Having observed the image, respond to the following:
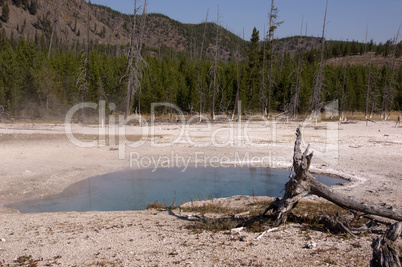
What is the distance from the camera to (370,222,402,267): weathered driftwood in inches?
182

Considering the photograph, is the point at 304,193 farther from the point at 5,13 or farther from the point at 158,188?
the point at 5,13

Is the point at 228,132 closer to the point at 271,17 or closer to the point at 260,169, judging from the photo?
the point at 260,169

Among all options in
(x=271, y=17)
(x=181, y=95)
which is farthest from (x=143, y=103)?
(x=271, y=17)

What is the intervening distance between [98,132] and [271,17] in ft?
87.7

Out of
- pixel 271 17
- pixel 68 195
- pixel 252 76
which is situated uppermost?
pixel 271 17

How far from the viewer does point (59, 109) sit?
35.6 m

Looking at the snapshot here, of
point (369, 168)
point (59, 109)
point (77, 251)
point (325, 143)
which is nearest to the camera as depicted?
point (77, 251)

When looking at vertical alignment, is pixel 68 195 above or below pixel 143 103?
below

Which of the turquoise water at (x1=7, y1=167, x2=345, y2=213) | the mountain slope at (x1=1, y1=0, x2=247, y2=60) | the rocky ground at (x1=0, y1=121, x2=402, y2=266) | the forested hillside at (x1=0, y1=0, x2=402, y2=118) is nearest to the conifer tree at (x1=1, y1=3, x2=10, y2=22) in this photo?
the mountain slope at (x1=1, y1=0, x2=247, y2=60)

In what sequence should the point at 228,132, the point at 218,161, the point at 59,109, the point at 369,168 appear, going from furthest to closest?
the point at 59,109 < the point at 228,132 < the point at 218,161 < the point at 369,168

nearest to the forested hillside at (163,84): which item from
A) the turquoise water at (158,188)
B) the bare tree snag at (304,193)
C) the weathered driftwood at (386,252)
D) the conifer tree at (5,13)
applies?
the turquoise water at (158,188)

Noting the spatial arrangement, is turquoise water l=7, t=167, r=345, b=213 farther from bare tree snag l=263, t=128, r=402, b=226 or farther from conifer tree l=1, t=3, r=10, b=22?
conifer tree l=1, t=3, r=10, b=22

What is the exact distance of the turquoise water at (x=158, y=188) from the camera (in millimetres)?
11867

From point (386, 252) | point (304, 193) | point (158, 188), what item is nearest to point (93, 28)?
point (158, 188)
